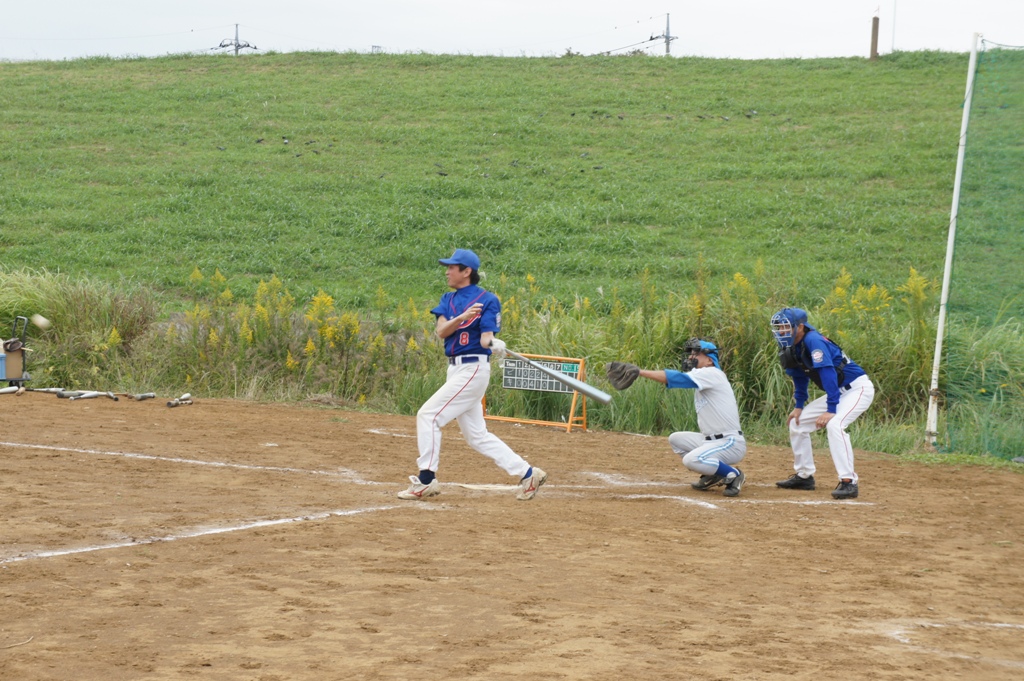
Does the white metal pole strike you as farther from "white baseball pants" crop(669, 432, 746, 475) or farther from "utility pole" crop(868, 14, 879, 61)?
"utility pole" crop(868, 14, 879, 61)

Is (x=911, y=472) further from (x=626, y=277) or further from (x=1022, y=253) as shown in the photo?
(x=626, y=277)

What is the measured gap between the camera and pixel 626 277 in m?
23.2

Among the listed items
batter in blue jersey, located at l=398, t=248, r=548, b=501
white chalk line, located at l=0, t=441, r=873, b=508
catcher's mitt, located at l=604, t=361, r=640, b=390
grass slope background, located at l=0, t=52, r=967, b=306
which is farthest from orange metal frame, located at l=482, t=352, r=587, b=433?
grass slope background, located at l=0, t=52, r=967, b=306

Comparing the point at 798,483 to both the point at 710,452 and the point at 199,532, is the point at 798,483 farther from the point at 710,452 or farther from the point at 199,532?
the point at 199,532

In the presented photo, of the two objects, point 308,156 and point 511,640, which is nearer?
point 511,640

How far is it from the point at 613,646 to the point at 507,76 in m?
36.0

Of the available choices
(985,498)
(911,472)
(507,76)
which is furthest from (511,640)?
(507,76)

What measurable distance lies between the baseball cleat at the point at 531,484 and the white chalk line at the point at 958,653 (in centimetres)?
368

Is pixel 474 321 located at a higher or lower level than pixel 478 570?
higher

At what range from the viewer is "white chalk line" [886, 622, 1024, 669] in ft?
16.7

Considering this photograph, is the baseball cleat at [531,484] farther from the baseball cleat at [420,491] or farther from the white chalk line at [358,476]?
the baseball cleat at [420,491]

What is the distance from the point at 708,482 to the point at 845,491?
1.16 metres

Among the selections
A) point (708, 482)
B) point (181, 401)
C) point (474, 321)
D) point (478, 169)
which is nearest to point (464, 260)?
point (474, 321)

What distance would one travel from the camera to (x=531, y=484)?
8.84 metres
